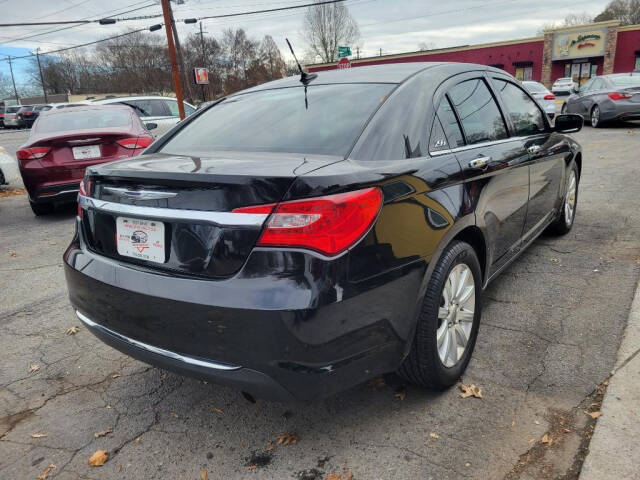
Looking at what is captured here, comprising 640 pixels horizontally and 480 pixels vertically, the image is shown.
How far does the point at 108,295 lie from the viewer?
2.19 meters

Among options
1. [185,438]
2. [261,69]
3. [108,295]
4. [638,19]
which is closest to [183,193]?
[108,295]

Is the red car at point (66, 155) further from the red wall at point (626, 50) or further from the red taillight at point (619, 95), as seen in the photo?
the red wall at point (626, 50)

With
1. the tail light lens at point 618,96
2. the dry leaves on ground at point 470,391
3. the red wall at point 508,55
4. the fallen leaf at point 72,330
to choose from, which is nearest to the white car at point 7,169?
the fallen leaf at point 72,330

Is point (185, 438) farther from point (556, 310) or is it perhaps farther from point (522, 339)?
point (556, 310)

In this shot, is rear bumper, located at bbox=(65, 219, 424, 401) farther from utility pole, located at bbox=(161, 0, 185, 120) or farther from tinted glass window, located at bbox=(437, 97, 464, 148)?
utility pole, located at bbox=(161, 0, 185, 120)

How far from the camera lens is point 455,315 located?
8.32ft

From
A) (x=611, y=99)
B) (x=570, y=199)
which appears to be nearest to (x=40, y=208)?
(x=570, y=199)

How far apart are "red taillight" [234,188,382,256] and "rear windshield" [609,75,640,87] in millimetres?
14318

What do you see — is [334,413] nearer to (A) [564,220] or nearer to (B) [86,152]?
(A) [564,220]

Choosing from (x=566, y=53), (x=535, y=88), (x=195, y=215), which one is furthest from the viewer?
(x=566, y=53)

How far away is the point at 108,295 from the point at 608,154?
33.1ft

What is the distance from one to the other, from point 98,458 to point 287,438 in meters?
0.83

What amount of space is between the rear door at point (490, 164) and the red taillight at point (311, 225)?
1.00 m

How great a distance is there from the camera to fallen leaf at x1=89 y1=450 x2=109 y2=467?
219 centimetres
